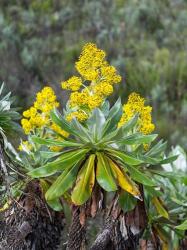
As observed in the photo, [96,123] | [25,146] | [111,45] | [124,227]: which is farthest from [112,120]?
[111,45]

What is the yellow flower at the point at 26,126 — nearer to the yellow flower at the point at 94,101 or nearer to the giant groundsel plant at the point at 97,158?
the giant groundsel plant at the point at 97,158

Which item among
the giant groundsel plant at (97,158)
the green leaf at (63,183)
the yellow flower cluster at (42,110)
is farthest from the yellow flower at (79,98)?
the yellow flower cluster at (42,110)

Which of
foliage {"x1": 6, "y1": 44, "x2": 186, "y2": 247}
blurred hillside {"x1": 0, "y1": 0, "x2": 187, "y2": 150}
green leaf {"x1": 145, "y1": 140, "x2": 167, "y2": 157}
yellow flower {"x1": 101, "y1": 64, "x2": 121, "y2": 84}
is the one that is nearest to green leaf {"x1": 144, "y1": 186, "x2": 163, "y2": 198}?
foliage {"x1": 6, "y1": 44, "x2": 186, "y2": 247}

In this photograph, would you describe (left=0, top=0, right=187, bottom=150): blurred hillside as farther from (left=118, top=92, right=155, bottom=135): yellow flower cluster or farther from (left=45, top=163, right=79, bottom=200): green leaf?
(left=45, top=163, right=79, bottom=200): green leaf

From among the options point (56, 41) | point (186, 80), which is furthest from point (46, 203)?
point (56, 41)

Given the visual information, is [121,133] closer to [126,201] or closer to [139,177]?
[139,177]

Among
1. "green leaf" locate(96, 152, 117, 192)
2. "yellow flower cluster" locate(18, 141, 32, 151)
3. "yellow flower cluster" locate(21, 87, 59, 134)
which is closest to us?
"green leaf" locate(96, 152, 117, 192)
